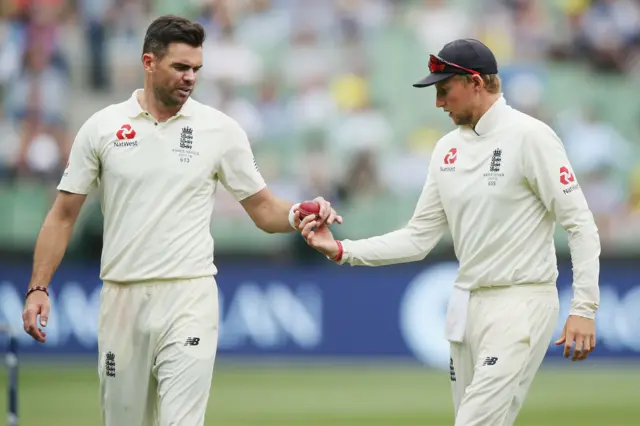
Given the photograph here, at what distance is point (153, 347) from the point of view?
20.1ft

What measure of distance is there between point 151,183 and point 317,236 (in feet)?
3.05

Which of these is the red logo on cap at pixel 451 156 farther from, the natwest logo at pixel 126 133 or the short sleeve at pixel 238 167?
the natwest logo at pixel 126 133

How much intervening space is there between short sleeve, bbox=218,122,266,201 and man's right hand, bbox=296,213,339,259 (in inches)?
11.7

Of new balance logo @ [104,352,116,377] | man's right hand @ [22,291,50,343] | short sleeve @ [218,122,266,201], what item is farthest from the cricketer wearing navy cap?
man's right hand @ [22,291,50,343]

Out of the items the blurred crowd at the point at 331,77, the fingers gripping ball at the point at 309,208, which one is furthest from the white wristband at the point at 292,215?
the blurred crowd at the point at 331,77

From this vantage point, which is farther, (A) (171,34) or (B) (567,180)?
(A) (171,34)

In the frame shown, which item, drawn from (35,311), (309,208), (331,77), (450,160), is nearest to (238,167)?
(309,208)

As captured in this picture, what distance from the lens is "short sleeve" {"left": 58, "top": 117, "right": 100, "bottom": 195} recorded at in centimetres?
628

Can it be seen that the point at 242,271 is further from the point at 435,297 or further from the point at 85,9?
the point at 85,9

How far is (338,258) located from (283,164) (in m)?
9.30

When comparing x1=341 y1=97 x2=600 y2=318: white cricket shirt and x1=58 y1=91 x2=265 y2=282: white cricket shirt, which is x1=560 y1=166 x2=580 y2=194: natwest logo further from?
x1=58 y1=91 x2=265 y2=282: white cricket shirt

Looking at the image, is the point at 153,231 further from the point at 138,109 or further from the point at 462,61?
the point at 462,61

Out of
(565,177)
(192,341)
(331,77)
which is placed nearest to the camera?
(565,177)

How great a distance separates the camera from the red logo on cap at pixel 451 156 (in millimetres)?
6359
